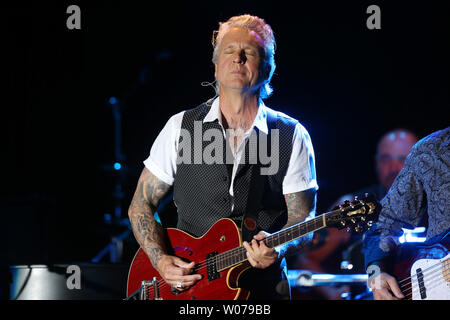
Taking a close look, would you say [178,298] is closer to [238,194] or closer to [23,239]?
[238,194]

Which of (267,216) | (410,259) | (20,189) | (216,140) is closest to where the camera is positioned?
(410,259)

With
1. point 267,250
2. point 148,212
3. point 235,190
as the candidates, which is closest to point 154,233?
point 148,212

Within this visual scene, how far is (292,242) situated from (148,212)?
105 cm

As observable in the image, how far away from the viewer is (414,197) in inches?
124

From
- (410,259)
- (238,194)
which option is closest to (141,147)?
(238,194)

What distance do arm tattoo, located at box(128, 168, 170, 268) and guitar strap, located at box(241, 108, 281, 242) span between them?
638 millimetres

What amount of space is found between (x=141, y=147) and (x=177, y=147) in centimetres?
358

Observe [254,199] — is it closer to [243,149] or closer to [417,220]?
[243,149]

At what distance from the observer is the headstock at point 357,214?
9.09 ft

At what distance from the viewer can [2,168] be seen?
21.5 ft

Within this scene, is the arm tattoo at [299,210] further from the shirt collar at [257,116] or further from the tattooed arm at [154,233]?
the tattooed arm at [154,233]

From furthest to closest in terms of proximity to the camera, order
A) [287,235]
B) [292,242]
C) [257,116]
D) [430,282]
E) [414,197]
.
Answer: [257,116]
[414,197]
[292,242]
[287,235]
[430,282]

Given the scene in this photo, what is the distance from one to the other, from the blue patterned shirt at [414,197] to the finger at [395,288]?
0.42ft

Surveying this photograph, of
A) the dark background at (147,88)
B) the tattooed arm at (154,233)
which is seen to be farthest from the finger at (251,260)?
the dark background at (147,88)
